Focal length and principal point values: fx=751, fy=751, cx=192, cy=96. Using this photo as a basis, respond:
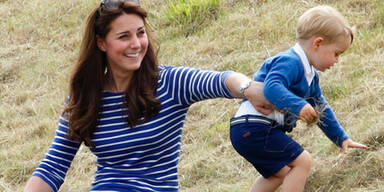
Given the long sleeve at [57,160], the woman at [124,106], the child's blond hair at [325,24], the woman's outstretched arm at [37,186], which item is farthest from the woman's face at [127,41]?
the child's blond hair at [325,24]

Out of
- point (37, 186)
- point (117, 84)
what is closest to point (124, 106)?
point (117, 84)

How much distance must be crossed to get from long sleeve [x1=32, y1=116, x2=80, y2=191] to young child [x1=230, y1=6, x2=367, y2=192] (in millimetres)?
841

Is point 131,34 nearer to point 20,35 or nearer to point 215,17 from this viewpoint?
point 215,17

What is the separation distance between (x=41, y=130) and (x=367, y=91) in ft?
9.31

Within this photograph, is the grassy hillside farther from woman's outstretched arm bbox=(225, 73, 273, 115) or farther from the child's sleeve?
woman's outstretched arm bbox=(225, 73, 273, 115)

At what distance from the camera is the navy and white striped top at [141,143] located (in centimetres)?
356

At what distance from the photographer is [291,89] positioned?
359 cm

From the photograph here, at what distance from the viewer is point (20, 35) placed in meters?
8.42

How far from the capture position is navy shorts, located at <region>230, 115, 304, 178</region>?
12.2ft

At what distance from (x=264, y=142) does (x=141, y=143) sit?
0.62 meters

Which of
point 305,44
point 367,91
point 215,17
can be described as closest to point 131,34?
point 305,44

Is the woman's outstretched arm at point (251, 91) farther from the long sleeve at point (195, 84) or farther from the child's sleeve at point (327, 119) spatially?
the child's sleeve at point (327, 119)

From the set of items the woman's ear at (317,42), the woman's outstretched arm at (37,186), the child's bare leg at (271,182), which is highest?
the woman's ear at (317,42)

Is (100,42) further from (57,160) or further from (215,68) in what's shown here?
(215,68)
